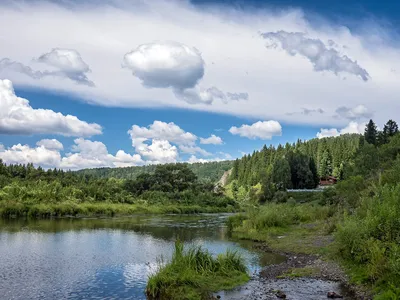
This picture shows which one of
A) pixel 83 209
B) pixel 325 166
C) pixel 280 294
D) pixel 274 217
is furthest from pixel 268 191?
pixel 280 294

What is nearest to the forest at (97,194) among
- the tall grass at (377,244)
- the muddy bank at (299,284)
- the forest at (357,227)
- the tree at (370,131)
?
the forest at (357,227)

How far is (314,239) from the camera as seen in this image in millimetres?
47344

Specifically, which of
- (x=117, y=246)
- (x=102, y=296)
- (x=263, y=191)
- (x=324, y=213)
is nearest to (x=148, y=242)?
(x=117, y=246)

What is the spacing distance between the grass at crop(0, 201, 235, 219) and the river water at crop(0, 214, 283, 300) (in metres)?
29.7

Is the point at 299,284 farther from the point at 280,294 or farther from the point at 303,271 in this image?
the point at 303,271

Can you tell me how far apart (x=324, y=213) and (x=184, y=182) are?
117 metres

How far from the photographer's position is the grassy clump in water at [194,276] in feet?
78.9

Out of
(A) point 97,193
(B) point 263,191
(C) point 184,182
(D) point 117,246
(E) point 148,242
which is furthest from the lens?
(C) point 184,182

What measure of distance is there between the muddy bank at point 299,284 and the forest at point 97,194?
70.4 m

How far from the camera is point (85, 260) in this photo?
3741cm

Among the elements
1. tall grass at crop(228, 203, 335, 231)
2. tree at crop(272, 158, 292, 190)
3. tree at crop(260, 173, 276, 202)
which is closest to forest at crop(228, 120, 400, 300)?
tall grass at crop(228, 203, 335, 231)

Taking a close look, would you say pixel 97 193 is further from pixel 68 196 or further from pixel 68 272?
pixel 68 272

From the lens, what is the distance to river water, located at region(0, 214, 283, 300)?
26781 millimetres

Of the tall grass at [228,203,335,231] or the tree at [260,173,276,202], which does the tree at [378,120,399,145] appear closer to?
the tree at [260,173,276,202]
